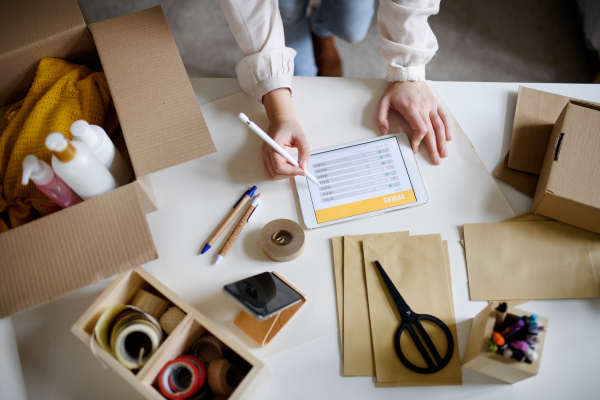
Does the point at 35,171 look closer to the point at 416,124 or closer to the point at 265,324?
the point at 265,324

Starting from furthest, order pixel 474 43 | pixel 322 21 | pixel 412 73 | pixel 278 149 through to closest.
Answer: pixel 474 43 < pixel 322 21 < pixel 412 73 < pixel 278 149

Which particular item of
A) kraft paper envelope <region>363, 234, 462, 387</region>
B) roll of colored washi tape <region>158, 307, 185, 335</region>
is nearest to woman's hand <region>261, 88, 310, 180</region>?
kraft paper envelope <region>363, 234, 462, 387</region>

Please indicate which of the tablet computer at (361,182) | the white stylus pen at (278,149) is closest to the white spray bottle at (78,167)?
the white stylus pen at (278,149)

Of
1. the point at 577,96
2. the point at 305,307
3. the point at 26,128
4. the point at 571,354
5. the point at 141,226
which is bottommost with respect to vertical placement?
the point at 571,354

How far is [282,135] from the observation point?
757mm

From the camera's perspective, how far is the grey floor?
149cm

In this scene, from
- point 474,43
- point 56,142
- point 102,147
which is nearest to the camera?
point 56,142

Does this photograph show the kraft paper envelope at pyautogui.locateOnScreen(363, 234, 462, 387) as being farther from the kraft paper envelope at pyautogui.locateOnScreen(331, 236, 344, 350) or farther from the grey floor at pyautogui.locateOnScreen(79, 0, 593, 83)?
the grey floor at pyautogui.locateOnScreen(79, 0, 593, 83)

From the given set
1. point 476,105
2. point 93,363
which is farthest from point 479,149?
point 93,363

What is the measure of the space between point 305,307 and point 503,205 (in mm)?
430

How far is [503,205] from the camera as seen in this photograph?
2.38ft

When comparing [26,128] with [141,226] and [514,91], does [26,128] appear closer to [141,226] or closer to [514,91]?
[141,226]

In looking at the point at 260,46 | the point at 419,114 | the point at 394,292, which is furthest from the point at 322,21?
the point at 394,292

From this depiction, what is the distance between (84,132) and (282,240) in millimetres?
365
